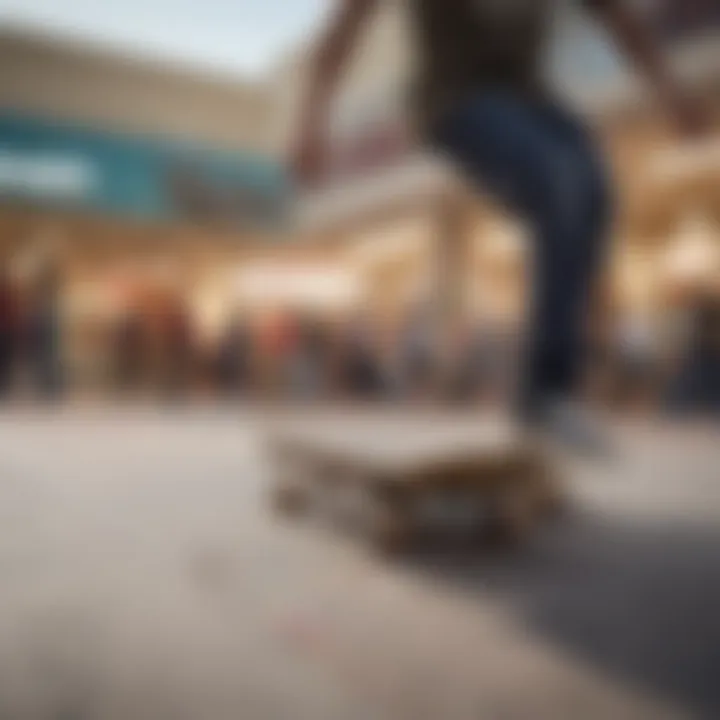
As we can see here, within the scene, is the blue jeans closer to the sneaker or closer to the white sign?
the sneaker

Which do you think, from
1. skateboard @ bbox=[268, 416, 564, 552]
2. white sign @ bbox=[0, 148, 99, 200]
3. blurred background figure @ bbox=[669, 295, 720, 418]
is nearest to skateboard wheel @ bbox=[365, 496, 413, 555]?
skateboard @ bbox=[268, 416, 564, 552]

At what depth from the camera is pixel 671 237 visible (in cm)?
73

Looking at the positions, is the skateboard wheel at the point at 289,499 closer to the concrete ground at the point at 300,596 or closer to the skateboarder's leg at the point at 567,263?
the concrete ground at the point at 300,596

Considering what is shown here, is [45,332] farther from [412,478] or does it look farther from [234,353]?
[412,478]

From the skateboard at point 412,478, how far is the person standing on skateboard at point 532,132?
2.4 inches

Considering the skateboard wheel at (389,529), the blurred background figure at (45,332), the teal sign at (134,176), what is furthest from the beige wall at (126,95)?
the skateboard wheel at (389,529)

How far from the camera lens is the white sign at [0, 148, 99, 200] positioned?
0.63m

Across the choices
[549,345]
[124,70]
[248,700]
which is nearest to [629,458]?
[549,345]

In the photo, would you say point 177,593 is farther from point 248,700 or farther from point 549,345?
point 549,345

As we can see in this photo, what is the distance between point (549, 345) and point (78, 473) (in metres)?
0.50

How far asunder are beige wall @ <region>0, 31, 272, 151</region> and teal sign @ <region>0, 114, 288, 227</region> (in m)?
0.01

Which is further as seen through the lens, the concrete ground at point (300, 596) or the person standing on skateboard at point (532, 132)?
the person standing on skateboard at point (532, 132)

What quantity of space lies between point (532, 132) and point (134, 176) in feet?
1.10

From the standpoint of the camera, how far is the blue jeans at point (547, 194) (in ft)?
2.20
